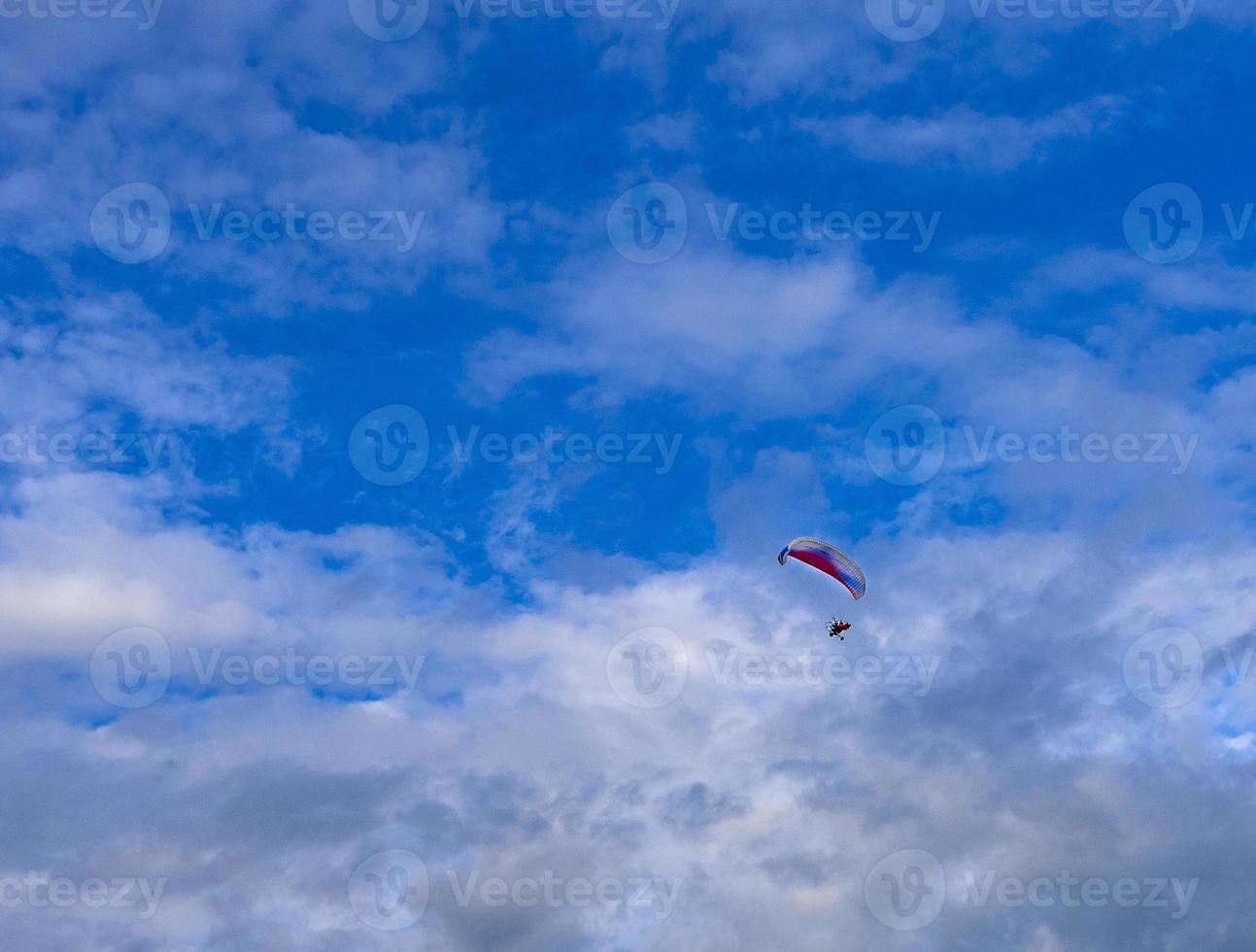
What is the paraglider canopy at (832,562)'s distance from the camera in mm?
119312

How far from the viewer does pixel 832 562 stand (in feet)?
392

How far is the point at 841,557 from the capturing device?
393ft

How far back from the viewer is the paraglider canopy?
119 m
